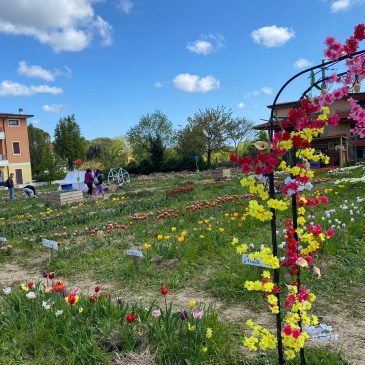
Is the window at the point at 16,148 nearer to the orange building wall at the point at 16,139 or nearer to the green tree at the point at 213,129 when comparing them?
the orange building wall at the point at 16,139

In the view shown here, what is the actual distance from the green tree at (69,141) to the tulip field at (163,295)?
170ft

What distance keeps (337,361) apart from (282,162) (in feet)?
5.68

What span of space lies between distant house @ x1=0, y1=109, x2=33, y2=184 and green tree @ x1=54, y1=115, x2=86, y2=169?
9028mm

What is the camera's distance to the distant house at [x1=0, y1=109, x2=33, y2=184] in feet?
160

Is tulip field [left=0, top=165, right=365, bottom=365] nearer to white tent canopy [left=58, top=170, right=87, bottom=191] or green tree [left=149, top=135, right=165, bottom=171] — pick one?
white tent canopy [left=58, top=170, right=87, bottom=191]

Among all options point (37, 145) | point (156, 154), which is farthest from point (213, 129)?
point (37, 145)

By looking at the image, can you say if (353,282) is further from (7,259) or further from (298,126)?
(7,259)

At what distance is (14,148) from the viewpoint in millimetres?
49656

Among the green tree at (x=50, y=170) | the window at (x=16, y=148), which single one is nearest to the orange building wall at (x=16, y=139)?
the window at (x=16, y=148)

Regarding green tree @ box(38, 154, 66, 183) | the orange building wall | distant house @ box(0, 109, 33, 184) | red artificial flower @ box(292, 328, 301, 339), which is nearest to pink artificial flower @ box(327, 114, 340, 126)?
red artificial flower @ box(292, 328, 301, 339)

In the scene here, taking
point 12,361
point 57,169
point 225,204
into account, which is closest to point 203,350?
point 12,361

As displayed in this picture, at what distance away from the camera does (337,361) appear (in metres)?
3.11

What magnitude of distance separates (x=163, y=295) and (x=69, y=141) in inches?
2293

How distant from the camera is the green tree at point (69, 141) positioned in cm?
5991
